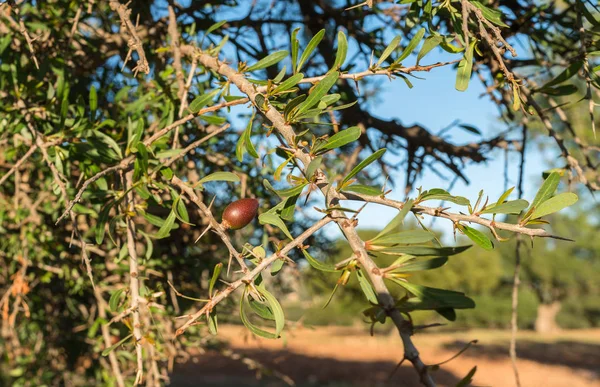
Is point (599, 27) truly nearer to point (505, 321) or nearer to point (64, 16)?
point (64, 16)

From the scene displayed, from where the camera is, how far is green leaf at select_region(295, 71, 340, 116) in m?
0.91

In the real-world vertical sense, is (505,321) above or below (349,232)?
below

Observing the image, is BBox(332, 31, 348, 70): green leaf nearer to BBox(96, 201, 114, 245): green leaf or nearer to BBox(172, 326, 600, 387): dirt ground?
BBox(96, 201, 114, 245): green leaf

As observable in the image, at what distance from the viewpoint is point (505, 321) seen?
2739 cm

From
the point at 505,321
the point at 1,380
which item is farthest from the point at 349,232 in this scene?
the point at 505,321

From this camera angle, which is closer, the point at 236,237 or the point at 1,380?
the point at 236,237

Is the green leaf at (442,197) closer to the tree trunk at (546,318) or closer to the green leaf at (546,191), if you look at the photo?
the green leaf at (546,191)

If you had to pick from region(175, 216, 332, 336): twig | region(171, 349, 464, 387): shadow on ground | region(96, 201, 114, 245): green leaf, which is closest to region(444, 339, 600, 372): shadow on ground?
region(171, 349, 464, 387): shadow on ground

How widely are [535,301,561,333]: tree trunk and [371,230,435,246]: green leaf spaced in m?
31.7

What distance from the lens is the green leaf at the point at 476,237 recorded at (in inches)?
31.2

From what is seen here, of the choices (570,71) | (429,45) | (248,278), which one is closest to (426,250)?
(248,278)

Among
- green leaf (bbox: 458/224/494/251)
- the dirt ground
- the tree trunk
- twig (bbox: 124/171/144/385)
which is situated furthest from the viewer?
the tree trunk

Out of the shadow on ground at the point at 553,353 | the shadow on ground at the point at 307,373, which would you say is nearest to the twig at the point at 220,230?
the shadow on ground at the point at 307,373

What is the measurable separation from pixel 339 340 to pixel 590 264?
53.9 feet
